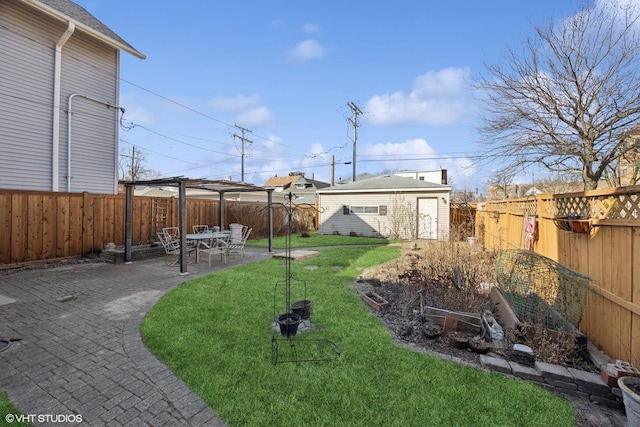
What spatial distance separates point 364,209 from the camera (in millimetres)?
15492

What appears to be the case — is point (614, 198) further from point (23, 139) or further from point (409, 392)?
point (23, 139)

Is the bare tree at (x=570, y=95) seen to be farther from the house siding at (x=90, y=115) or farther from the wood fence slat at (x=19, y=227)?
the wood fence slat at (x=19, y=227)

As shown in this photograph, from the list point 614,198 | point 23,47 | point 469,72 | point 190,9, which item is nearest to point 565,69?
point 469,72

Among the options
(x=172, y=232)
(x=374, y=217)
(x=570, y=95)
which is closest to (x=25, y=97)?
(x=172, y=232)

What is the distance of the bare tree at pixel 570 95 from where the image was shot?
7000 mm

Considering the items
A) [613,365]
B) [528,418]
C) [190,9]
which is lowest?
[528,418]

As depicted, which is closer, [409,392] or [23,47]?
[409,392]

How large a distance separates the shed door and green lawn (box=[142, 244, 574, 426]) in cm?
1052

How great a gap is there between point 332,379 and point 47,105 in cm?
1080

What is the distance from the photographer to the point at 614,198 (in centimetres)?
304

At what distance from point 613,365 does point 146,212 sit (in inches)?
440

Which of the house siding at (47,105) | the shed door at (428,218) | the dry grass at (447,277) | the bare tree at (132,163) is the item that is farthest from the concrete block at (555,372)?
the bare tree at (132,163)

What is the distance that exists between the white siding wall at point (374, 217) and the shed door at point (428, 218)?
0.19m

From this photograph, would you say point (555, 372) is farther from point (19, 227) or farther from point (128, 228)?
point (19, 227)
